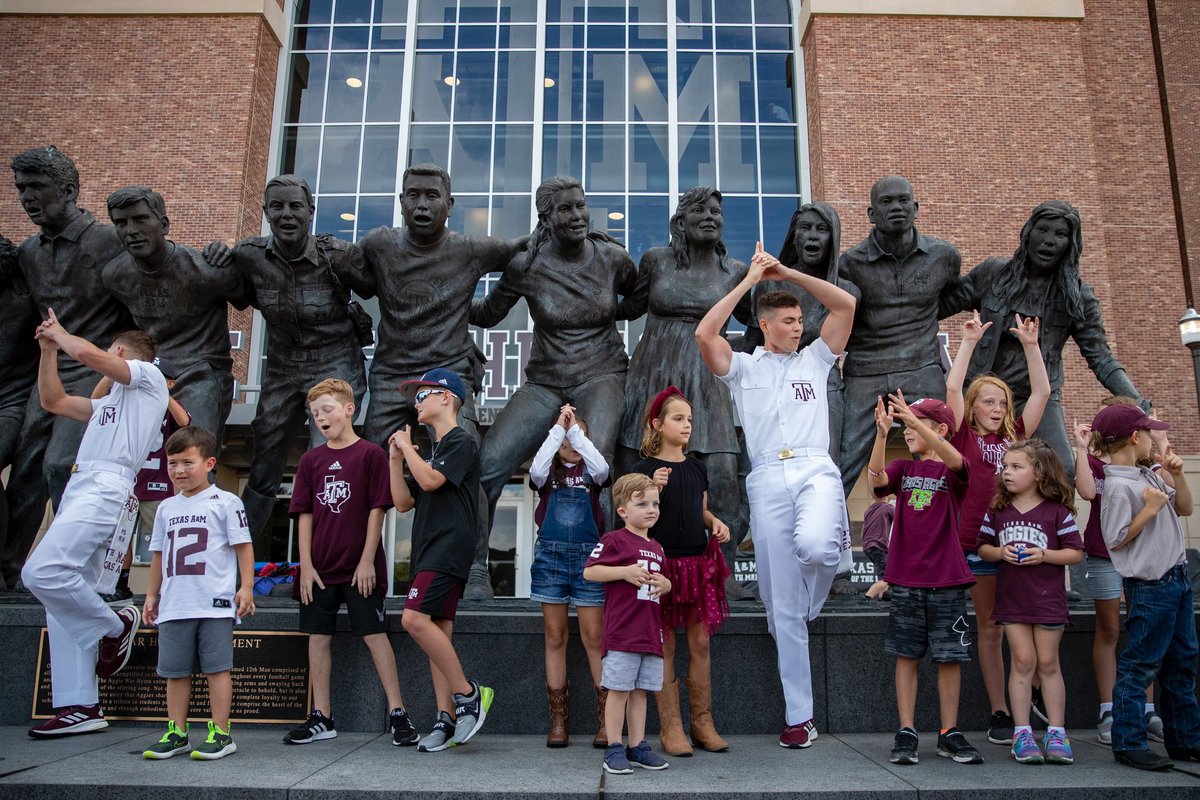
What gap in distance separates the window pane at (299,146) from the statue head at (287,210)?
53.6 feet

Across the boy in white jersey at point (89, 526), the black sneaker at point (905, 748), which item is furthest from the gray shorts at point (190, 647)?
the black sneaker at point (905, 748)

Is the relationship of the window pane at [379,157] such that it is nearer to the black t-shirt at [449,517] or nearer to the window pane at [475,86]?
the window pane at [475,86]

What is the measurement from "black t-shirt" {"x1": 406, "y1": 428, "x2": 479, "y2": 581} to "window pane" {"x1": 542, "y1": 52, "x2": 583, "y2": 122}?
58.1 feet

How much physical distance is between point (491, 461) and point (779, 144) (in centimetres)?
1714

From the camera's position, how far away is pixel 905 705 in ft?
15.1

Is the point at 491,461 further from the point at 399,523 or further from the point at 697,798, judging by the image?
the point at 399,523

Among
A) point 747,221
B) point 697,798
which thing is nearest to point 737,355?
point 697,798

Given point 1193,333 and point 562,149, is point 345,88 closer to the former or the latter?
point 562,149

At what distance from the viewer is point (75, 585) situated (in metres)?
5.09

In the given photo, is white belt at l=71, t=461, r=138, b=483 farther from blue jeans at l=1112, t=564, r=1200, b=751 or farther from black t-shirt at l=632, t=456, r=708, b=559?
blue jeans at l=1112, t=564, r=1200, b=751

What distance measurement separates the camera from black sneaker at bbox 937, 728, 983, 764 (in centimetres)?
442

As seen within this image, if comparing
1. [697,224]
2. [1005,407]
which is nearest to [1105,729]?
[1005,407]

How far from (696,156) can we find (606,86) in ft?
8.77

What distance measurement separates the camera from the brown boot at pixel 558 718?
4.95 m
